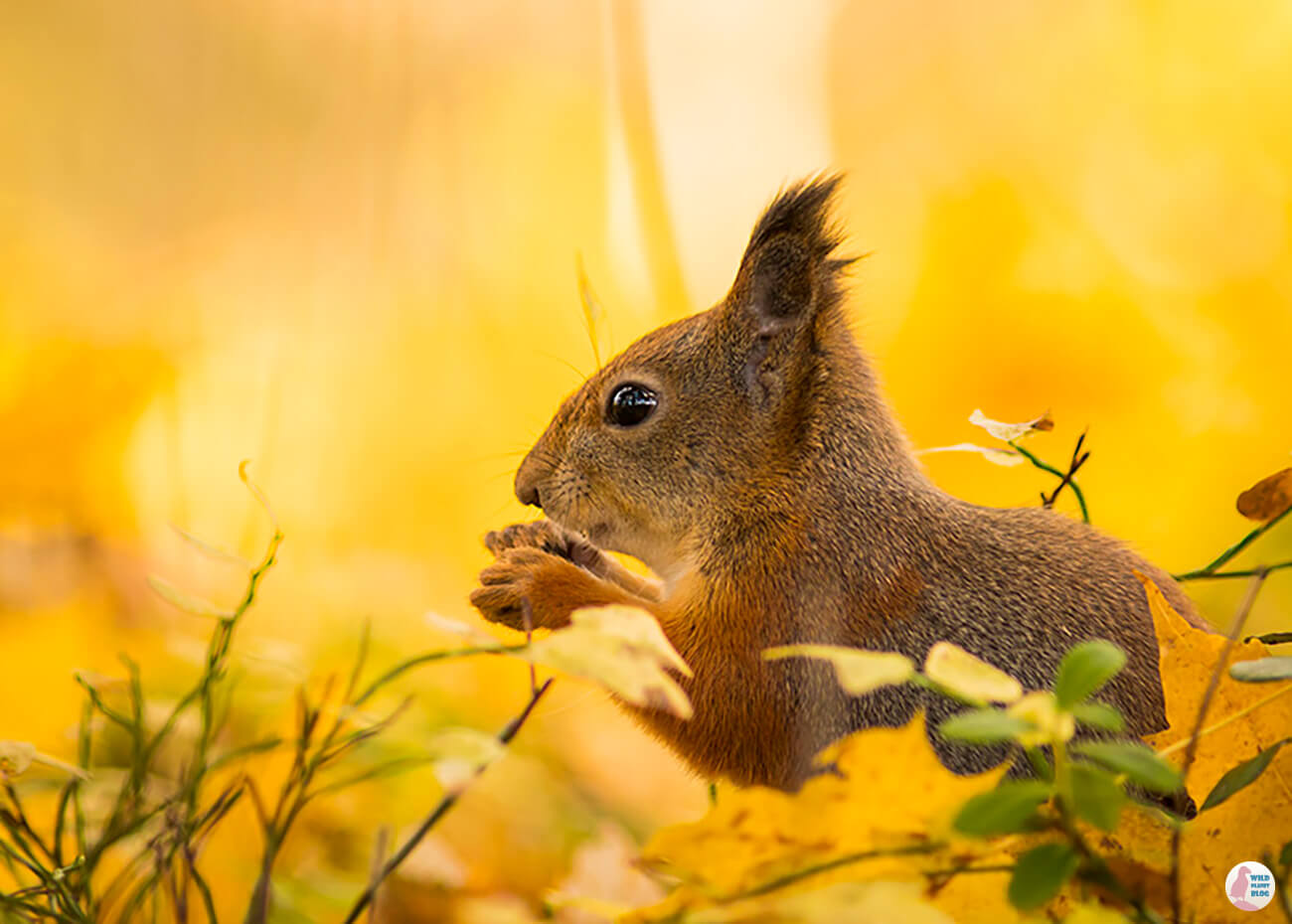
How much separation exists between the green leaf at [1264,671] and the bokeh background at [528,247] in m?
0.89

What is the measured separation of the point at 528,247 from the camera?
1.52m

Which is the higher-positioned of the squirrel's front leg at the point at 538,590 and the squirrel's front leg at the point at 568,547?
the squirrel's front leg at the point at 568,547

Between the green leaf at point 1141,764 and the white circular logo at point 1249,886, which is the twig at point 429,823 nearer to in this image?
the green leaf at point 1141,764

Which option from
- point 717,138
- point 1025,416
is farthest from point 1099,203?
point 717,138

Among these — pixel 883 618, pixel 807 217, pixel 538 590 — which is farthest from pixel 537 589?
pixel 807 217

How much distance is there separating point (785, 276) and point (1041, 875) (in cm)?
60

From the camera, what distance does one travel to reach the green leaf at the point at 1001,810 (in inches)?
14.2

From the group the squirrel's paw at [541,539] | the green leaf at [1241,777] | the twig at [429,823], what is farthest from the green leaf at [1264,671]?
the squirrel's paw at [541,539]

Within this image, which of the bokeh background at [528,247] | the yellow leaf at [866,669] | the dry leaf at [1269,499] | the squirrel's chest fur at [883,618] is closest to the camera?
the yellow leaf at [866,669]

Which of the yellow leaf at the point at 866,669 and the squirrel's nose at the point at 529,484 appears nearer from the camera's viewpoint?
the yellow leaf at the point at 866,669

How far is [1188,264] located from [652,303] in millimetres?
755

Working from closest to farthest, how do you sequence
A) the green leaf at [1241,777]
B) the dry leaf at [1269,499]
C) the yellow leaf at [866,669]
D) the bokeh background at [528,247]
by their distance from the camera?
the yellow leaf at [866,669] → the green leaf at [1241,777] → the dry leaf at [1269,499] → the bokeh background at [528,247]

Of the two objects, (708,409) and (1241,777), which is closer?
(1241,777)

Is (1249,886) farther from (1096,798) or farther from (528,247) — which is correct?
(528,247)
